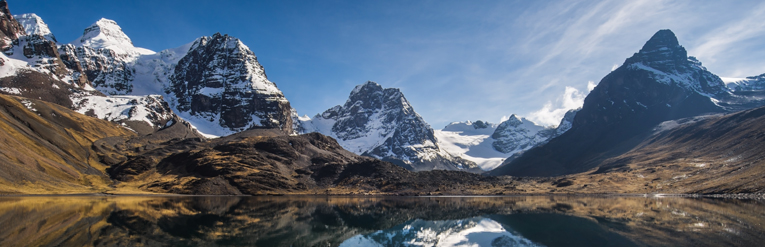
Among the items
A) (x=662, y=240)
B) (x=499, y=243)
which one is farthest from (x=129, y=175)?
(x=662, y=240)

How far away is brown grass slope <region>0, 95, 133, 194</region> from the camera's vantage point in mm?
123625

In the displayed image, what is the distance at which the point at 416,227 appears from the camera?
6638cm

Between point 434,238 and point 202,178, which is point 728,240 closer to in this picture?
point 434,238

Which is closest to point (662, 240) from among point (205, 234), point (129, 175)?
point (205, 234)

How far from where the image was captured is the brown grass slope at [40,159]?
123625 millimetres

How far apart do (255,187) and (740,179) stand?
662ft

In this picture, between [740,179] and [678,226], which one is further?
[740,179]

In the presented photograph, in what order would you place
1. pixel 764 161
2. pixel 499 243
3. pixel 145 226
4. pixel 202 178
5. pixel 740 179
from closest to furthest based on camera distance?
pixel 499 243 < pixel 145 226 < pixel 740 179 < pixel 764 161 < pixel 202 178

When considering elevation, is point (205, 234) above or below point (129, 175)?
below

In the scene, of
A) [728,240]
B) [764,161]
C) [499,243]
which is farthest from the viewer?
[764,161]

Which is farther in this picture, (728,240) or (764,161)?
(764,161)

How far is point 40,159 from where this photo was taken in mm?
148875

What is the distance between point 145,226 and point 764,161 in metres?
223

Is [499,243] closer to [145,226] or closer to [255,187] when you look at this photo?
[145,226]
